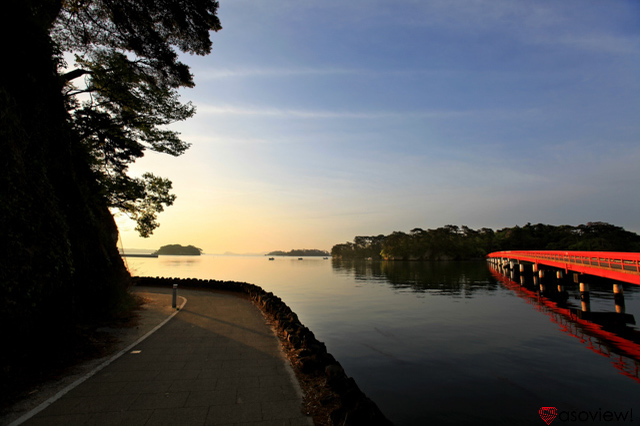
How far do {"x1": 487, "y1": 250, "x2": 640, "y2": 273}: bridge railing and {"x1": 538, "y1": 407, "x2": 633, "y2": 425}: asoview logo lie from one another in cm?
1149

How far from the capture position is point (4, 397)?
18.1 feet

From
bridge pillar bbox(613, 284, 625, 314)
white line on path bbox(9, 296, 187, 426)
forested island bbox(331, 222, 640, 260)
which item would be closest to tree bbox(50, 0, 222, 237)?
white line on path bbox(9, 296, 187, 426)

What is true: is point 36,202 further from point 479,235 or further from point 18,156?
point 479,235

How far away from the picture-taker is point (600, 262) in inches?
891

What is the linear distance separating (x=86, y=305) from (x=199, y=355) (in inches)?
226

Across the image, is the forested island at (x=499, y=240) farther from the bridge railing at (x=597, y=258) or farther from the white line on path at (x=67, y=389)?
the white line on path at (x=67, y=389)

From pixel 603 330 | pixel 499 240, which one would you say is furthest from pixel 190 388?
pixel 499 240

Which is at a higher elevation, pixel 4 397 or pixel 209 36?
pixel 209 36

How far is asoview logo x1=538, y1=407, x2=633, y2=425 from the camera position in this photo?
27.5 feet

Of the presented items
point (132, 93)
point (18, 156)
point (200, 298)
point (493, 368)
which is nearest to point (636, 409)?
point (493, 368)

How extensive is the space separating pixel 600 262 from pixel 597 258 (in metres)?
1.10

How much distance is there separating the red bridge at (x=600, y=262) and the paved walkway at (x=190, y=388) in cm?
1958

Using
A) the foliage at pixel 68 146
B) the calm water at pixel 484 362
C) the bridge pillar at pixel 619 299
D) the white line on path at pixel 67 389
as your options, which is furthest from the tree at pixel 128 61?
the bridge pillar at pixel 619 299

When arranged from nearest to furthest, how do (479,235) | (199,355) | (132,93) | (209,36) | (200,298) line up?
(199,355) → (209,36) → (132,93) → (200,298) → (479,235)
